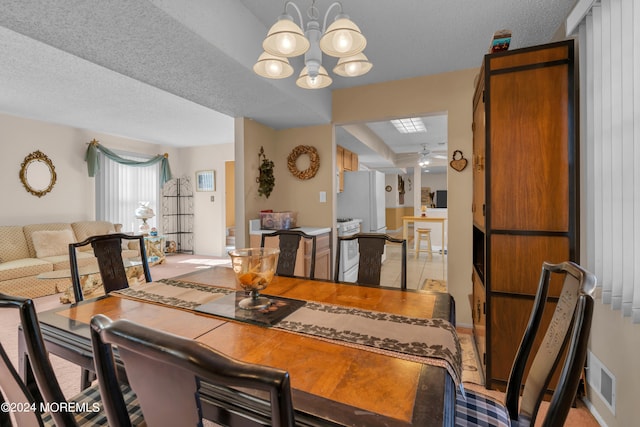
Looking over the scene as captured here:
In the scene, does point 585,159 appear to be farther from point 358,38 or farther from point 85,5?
point 85,5

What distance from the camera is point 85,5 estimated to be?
4.64 ft

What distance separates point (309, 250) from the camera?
321cm

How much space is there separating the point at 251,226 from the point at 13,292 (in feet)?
10.0

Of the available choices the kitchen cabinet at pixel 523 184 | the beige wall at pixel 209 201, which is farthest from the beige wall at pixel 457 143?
the beige wall at pixel 209 201

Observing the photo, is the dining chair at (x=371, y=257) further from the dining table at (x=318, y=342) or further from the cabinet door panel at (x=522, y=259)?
the cabinet door panel at (x=522, y=259)

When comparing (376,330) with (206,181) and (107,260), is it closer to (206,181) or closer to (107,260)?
(107,260)

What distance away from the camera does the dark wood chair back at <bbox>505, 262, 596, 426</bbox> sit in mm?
597

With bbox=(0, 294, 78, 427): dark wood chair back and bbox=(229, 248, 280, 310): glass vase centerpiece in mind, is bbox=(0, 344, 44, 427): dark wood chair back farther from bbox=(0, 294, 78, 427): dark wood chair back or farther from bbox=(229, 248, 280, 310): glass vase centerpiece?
bbox=(229, 248, 280, 310): glass vase centerpiece

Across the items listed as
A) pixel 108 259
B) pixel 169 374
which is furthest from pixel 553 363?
pixel 108 259

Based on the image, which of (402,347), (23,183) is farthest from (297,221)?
(23,183)

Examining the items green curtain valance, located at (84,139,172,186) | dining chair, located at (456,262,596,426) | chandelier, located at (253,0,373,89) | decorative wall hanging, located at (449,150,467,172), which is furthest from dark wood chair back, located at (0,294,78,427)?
green curtain valance, located at (84,139,172,186)

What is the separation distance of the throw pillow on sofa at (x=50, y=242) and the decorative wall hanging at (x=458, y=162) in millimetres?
5400

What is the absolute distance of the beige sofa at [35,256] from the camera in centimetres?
370

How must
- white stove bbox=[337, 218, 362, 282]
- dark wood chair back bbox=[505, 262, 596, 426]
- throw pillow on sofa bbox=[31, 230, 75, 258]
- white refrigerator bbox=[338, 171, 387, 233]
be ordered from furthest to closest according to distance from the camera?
1. white refrigerator bbox=[338, 171, 387, 233]
2. throw pillow on sofa bbox=[31, 230, 75, 258]
3. white stove bbox=[337, 218, 362, 282]
4. dark wood chair back bbox=[505, 262, 596, 426]
